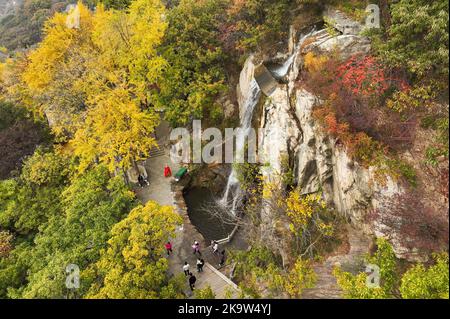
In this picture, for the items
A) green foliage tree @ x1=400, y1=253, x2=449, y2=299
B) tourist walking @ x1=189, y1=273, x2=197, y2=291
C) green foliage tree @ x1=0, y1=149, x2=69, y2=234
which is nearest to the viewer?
green foliage tree @ x1=400, y1=253, x2=449, y2=299

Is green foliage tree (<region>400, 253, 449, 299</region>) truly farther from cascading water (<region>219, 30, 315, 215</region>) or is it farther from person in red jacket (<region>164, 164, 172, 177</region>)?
person in red jacket (<region>164, 164, 172, 177</region>)

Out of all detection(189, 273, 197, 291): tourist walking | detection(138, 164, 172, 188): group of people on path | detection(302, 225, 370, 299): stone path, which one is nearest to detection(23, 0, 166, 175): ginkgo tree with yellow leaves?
detection(138, 164, 172, 188): group of people on path

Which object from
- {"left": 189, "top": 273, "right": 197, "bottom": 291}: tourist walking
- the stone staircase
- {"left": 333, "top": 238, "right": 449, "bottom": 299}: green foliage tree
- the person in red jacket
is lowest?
{"left": 189, "top": 273, "right": 197, "bottom": 291}: tourist walking

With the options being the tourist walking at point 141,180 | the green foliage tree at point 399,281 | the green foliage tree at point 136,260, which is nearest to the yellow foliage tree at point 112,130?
the tourist walking at point 141,180

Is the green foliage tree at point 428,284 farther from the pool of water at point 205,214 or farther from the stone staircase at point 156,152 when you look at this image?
the stone staircase at point 156,152

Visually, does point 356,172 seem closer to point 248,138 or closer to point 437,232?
point 437,232

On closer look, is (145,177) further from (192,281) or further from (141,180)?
(192,281)
